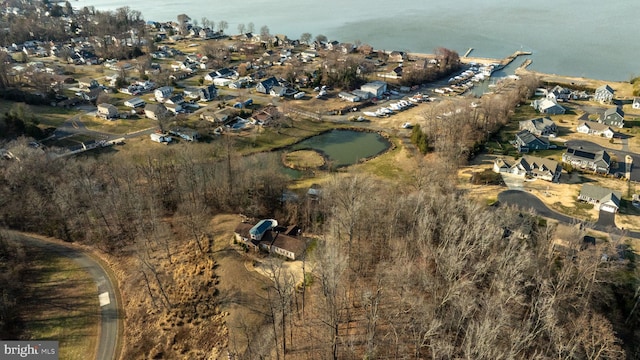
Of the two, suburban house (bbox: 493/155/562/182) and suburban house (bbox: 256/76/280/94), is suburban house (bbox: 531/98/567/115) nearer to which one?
suburban house (bbox: 493/155/562/182)

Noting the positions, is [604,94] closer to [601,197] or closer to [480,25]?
[601,197]

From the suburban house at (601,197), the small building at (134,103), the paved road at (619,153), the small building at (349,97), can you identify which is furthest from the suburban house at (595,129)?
the small building at (134,103)

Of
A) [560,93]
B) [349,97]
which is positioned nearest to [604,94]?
[560,93]

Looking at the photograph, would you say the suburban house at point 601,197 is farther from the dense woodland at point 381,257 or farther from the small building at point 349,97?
the small building at point 349,97

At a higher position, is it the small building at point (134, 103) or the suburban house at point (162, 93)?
the suburban house at point (162, 93)

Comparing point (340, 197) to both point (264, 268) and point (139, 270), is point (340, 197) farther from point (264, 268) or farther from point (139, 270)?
point (139, 270)

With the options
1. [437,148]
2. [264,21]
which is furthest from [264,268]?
[264,21]

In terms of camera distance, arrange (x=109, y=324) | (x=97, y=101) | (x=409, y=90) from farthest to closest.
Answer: (x=409, y=90)
(x=97, y=101)
(x=109, y=324)
